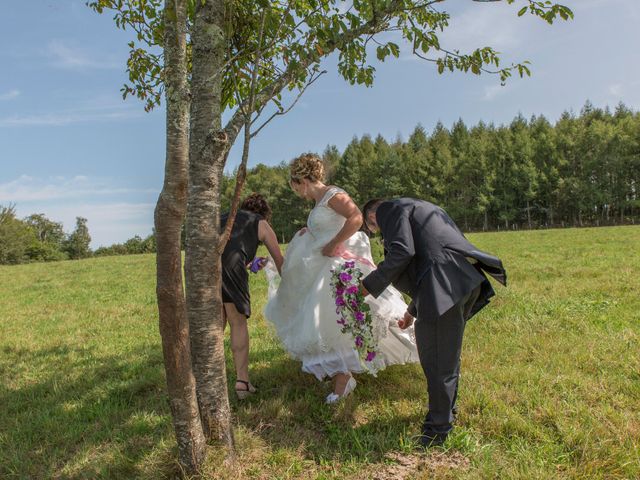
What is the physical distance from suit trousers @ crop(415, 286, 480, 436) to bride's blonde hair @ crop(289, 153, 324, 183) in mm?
1695

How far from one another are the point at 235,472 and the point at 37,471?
1.70 meters

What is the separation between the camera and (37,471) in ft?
12.0

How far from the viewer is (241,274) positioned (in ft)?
16.1

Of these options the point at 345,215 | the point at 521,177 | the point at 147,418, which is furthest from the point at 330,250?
the point at 521,177

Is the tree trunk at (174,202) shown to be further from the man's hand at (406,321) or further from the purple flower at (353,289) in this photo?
the man's hand at (406,321)

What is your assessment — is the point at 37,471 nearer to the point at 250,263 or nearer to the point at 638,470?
the point at 250,263

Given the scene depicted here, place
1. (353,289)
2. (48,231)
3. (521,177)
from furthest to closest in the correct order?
(48,231)
(521,177)
(353,289)

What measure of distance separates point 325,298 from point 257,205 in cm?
144

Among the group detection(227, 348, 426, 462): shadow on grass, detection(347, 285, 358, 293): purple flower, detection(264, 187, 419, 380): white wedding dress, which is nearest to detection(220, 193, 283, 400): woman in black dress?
detection(264, 187, 419, 380): white wedding dress

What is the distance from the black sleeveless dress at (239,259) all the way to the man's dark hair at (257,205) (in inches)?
5.7

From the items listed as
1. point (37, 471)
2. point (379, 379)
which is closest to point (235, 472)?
point (37, 471)

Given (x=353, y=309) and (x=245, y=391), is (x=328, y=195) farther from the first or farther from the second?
(x=245, y=391)

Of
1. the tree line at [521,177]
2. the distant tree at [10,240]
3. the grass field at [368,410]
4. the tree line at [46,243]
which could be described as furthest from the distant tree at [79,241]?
the grass field at [368,410]

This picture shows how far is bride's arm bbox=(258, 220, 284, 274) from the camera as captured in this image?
490 centimetres
